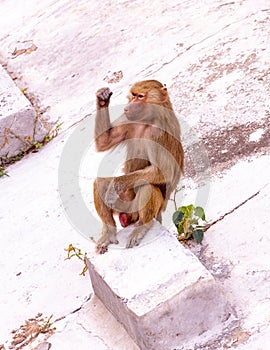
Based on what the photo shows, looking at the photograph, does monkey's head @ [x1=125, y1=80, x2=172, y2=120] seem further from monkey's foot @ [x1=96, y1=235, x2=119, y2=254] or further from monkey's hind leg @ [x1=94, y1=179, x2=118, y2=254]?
monkey's foot @ [x1=96, y1=235, x2=119, y2=254]

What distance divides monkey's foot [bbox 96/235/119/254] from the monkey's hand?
83 centimetres

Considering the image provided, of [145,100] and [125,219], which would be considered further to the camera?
[125,219]

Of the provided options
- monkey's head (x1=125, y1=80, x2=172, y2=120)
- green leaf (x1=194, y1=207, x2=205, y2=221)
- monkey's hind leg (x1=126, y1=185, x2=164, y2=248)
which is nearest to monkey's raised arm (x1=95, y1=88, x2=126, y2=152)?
monkey's head (x1=125, y1=80, x2=172, y2=120)

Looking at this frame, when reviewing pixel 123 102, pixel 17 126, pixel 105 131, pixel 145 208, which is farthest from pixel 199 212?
pixel 17 126

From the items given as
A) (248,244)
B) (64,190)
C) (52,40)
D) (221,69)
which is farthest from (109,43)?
(248,244)

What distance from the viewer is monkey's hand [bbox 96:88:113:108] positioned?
430cm

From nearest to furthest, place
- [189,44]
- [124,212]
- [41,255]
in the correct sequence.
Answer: [124,212] → [41,255] → [189,44]

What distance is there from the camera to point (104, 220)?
460 cm

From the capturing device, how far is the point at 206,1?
7.69 metres

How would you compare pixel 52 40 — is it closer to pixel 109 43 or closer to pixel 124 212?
pixel 109 43

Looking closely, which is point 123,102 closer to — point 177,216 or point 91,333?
point 177,216

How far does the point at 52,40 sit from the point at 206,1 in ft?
5.47

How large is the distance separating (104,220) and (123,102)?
2.24m

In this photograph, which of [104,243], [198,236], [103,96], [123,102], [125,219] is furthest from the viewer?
[123,102]
